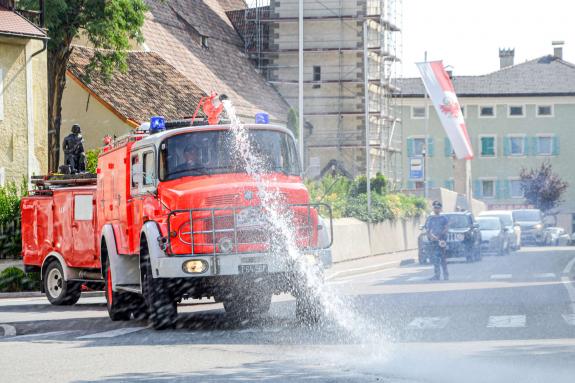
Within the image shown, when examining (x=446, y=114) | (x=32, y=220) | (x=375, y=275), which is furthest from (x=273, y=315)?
(x=446, y=114)

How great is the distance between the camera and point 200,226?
17.0 m

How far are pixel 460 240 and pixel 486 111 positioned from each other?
7144cm

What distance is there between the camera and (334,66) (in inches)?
3135

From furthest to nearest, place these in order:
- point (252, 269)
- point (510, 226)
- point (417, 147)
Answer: point (417, 147) → point (510, 226) → point (252, 269)

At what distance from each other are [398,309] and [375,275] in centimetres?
1447

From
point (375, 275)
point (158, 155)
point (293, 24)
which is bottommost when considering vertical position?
point (375, 275)

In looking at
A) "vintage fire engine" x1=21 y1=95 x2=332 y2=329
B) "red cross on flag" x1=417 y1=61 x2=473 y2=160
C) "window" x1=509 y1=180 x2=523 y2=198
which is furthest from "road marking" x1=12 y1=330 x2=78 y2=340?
"window" x1=509 y1=180 x2=523 y2=198

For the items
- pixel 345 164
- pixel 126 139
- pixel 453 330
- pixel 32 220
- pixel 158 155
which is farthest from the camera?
pixel 345 164

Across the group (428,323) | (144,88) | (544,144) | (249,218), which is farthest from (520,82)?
(249,218)

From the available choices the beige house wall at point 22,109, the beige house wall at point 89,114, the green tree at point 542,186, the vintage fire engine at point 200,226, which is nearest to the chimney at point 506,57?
the green tree at point 542,186

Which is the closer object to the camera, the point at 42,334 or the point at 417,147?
the point at 42,334

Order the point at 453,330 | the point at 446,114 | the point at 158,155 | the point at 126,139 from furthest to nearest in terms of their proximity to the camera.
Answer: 1. the point at 446,114
2. the point at 126,139
3. the point at 158,155
4. the point at 453,330

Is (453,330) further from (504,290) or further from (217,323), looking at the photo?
(504,290)

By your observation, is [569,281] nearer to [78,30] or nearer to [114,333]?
[114,333]
